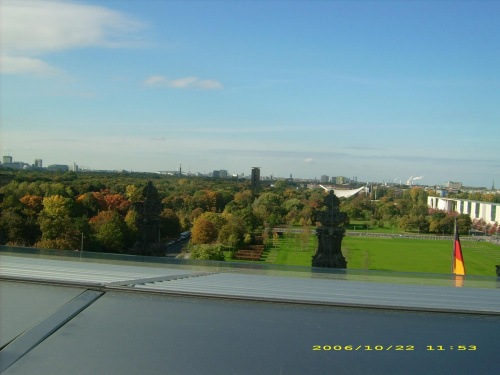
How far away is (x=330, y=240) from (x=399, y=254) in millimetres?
18028

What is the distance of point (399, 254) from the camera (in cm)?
2238

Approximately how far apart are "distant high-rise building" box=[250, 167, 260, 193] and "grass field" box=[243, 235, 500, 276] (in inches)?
316

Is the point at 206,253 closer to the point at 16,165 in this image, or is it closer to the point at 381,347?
the point at 16,165

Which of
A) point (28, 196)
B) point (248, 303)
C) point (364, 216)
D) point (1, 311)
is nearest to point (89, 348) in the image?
point (1, 311)

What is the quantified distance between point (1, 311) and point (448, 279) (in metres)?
3.54

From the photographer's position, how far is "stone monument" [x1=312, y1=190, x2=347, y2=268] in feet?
19.1

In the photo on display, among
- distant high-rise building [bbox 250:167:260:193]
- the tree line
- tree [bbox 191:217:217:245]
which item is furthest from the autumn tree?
distant high-rise building [bbox 250:167:260:193]

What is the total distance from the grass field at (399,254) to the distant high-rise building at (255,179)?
802cm

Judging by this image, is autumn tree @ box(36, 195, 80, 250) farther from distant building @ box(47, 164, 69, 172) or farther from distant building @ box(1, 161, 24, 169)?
distant building @ box(47, 164, 69, 172)

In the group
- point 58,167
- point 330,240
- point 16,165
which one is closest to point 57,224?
point 16,165

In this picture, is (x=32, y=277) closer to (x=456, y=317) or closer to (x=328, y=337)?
(x=328, y=337)

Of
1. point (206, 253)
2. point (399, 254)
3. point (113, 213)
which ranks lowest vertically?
point (399, 254)

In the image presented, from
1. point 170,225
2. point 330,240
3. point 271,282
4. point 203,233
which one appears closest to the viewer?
point 271,282

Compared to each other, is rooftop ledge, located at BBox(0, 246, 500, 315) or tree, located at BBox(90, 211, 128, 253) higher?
rooftop ledge, located at BBox(0, 246, 500, 315)
